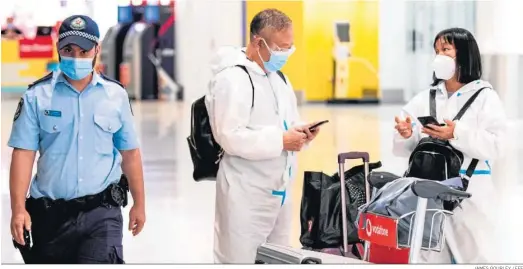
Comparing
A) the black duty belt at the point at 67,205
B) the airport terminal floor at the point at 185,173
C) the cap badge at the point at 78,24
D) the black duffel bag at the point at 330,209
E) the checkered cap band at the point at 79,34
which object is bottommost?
the airport terminal floor at the point at 185,173

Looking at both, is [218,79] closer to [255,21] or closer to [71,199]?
[255,21]

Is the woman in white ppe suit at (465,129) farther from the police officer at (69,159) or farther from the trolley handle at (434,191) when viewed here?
the police officer at (69,159)

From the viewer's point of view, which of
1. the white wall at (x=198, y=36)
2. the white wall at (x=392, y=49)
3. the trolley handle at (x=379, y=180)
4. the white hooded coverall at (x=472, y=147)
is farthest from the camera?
the white wall at (x=392, y=49)

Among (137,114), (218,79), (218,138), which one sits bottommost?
(137,114)

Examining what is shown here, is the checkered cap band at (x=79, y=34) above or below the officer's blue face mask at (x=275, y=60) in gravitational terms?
above

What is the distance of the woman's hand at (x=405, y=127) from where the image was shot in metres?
4.28

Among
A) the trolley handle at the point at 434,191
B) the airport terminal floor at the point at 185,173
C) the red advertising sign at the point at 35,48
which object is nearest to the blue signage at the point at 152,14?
the red advertising sign at the point at 35,48

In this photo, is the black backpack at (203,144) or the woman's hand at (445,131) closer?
the woman's hand at (445,131)

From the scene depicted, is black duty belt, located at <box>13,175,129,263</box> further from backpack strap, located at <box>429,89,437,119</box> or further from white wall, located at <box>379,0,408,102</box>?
white wall, located at <box>379,0,408,102</box>

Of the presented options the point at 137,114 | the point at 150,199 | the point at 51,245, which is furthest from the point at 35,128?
the point at 137,114

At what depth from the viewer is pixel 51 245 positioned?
3.78 m

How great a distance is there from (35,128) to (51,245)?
47 centimetres

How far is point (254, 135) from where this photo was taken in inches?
159

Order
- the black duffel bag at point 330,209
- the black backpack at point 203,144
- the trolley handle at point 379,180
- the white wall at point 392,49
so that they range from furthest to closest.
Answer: the white wall at point 392,49 → the black duffel bag at point 330,209 → the black backpack at point 203,144 → the trolley handle at point 379,180
